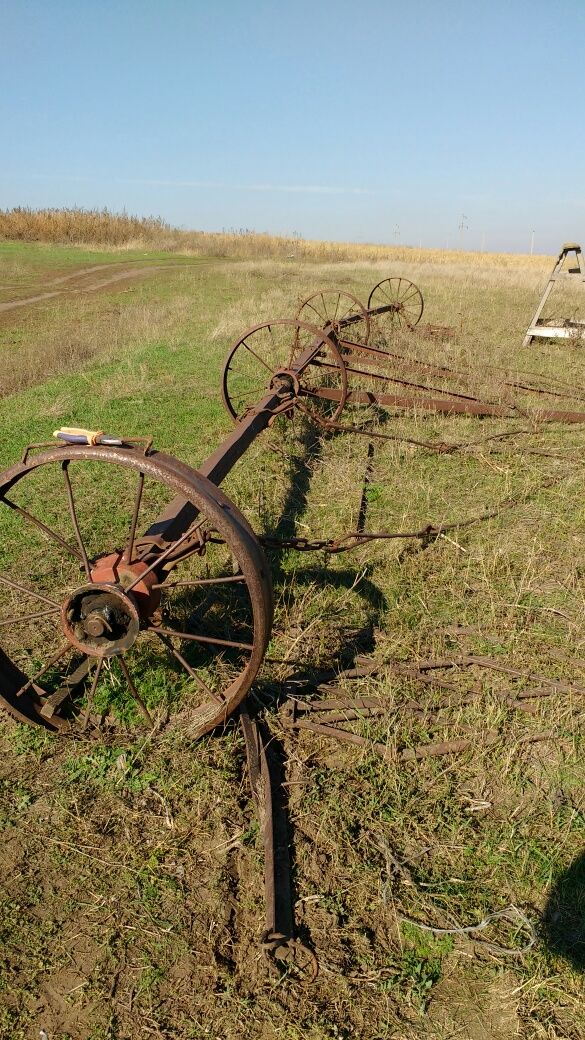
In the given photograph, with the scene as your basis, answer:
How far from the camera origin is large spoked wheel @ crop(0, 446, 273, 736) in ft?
7.60

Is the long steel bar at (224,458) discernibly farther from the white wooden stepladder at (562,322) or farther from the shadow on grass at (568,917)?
the white wooden stepladder at (562,322)

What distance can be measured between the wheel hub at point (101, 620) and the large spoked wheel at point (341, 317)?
18.3ft

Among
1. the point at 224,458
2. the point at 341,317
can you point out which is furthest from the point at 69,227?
the point at 224,458

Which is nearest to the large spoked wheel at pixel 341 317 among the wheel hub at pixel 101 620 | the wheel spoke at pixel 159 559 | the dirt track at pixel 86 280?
the wheel spoke at pixel 159 559

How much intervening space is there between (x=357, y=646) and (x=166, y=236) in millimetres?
39600

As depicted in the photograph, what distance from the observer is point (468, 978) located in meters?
1.83

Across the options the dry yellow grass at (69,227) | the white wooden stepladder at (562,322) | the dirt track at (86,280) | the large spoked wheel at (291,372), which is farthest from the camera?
the dry yellow grass at (69,227)

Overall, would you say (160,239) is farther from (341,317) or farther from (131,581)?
(131,581)

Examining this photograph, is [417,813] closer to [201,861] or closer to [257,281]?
[201,861]

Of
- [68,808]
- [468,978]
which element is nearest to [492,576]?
[468,978]

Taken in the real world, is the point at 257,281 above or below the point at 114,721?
above

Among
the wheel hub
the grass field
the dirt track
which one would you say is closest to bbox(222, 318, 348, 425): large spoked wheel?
the grass field

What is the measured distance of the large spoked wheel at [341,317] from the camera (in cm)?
792

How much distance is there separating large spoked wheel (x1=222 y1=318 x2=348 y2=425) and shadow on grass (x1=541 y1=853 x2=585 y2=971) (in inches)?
140
